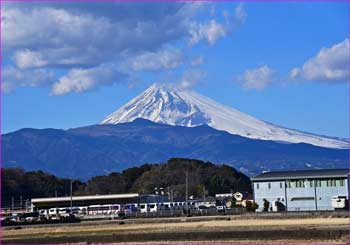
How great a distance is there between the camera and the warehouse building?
69312 millimetres

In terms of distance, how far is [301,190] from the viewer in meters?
71.9

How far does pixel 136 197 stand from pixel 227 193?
71.7ft

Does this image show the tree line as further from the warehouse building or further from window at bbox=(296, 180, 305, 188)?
window at bbox=(296, 180, 305, 188)

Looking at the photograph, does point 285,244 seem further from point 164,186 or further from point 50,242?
point 164,186

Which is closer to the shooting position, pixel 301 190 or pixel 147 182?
pixel 301 190

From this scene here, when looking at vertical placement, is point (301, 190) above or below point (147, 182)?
below

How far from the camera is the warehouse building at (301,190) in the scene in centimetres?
6931

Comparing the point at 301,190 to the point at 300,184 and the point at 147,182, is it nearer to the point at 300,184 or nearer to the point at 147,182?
the point at 300,184

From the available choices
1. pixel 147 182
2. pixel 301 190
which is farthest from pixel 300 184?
pixel 147 182

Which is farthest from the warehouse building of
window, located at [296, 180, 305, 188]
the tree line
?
the tree line

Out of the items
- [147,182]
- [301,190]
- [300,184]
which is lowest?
[301,190]

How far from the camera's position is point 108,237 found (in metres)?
38.6

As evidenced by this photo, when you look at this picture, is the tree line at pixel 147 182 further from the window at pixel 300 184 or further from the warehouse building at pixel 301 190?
the window at pixel 300 184

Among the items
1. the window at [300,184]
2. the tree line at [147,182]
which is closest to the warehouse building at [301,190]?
the window at [300,184]
